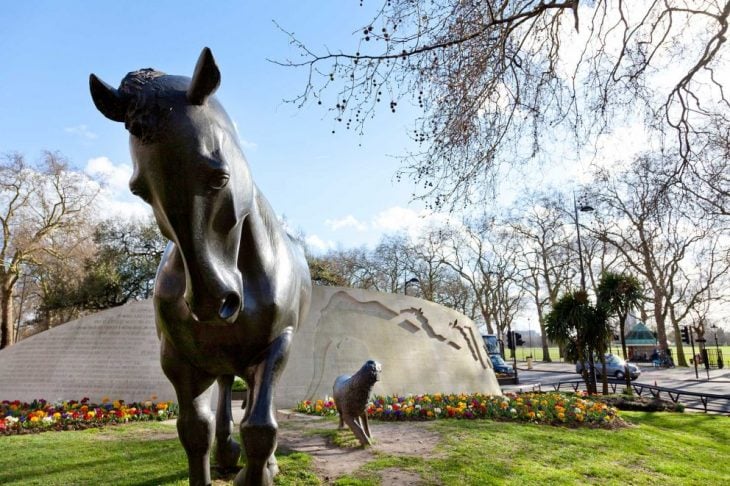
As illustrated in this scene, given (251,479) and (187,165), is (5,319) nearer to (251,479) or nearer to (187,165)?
(251,479)

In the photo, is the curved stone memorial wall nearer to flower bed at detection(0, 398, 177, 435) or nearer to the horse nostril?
flower bed at detection(0, 398, 177, 435)

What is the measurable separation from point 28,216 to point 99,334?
19093mm

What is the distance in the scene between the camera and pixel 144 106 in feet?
5.15

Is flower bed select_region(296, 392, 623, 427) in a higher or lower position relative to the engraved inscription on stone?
lower

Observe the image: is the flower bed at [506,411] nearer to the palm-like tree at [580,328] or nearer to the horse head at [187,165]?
the horse head at [187,165]

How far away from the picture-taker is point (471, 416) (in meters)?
9.09

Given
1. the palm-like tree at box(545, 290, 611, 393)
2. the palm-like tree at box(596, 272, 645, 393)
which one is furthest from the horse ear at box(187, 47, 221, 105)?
the palm-like tree at box(596, 272, 645, 393)

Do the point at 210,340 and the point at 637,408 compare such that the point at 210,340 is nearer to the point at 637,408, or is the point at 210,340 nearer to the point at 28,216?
the point at 637,408

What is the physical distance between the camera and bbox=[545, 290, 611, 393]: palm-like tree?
1786cm

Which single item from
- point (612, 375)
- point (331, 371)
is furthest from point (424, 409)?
point (612, 375)

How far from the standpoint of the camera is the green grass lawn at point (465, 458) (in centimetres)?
492

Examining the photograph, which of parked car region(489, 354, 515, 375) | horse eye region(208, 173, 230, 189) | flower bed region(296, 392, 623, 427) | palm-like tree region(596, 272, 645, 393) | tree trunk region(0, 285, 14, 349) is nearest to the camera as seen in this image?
horse eye region(208, 173, 230, 189)

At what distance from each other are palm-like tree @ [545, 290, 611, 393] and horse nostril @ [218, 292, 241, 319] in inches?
714

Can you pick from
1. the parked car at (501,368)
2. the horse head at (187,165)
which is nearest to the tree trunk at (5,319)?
the parked car at (501,368)
